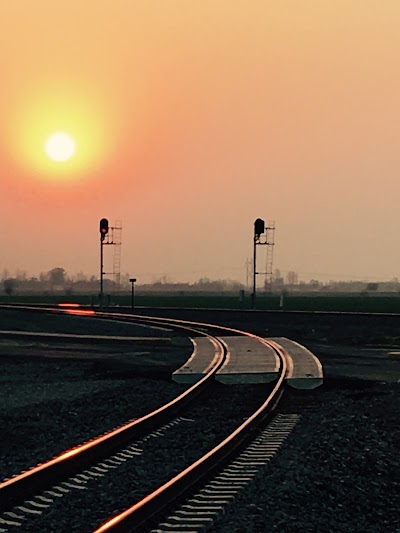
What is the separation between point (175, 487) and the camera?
893cm

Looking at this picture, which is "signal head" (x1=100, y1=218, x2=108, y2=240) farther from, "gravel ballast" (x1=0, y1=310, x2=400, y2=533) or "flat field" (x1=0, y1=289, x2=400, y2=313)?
"gravel ballast" (x1=0, y1=310, x2=400, y2=533)

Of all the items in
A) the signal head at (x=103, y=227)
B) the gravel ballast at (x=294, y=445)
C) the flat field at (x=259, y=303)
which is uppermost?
the signal head at (x=103, y=227)

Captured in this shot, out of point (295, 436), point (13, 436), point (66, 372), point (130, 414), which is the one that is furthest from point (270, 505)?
point (66, 372)

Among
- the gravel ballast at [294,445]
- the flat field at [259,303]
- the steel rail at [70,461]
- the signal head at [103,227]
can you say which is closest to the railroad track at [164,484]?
the steel rail at [70,461]

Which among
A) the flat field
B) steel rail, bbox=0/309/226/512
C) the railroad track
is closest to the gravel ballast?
the railroad track

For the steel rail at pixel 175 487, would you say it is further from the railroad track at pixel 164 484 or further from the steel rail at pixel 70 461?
the steel rail at pixel 70 461

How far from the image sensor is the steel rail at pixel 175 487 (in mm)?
7358

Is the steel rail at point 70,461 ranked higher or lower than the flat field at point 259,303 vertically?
lower

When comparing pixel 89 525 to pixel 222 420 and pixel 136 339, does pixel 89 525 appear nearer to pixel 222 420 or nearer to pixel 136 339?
pixel 222 420

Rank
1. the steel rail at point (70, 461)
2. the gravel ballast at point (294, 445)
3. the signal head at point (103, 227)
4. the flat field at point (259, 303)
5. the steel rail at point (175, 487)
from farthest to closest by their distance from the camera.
A: the flat field at point (259, 303) < the signal head at point (103, 227) < the steel rail at point (70, 461) < the gravel ballast at point (294, 445) < the steel rail at point (175, 487)

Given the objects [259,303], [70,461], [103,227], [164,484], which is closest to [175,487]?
[164,484]

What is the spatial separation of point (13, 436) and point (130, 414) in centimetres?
297

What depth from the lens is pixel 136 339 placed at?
34.4m

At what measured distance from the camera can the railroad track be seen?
7.96m
